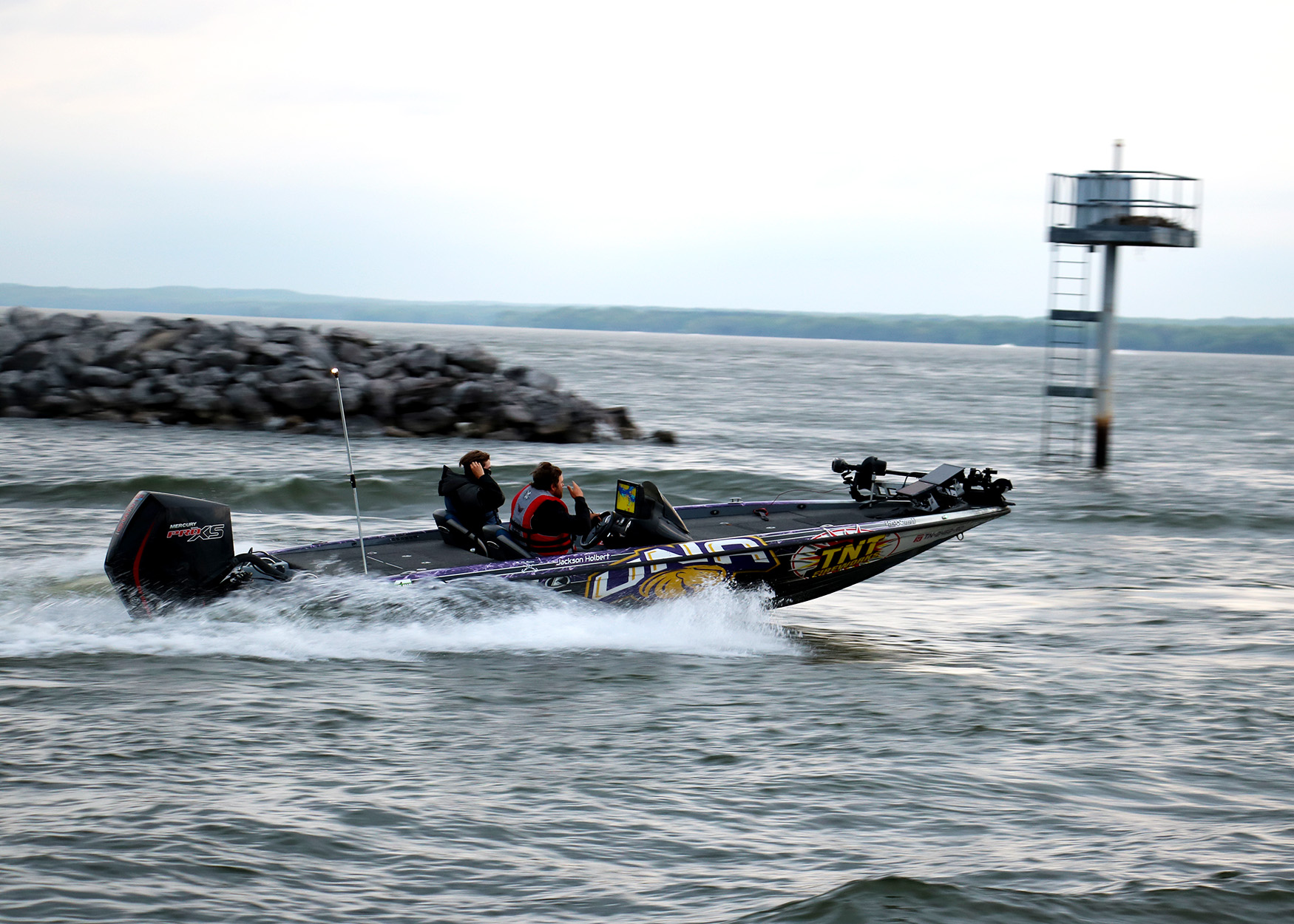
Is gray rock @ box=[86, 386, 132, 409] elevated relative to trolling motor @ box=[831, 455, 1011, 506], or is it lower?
lower

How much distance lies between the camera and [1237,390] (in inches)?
2995

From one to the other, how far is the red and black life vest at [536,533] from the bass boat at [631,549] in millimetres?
100

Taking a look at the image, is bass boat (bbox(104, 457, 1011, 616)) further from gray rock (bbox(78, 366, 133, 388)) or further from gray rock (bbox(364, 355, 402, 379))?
gray rock (bbox(78, 366, 133, 388))

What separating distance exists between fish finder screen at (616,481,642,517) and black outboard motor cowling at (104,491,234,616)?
3.19 m

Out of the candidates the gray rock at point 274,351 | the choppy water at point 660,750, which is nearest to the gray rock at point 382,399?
the gray rock at point 274,351

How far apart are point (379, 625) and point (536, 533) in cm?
147

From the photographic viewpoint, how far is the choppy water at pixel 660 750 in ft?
19.1

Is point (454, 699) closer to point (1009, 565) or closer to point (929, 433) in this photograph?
point (1009, 565)

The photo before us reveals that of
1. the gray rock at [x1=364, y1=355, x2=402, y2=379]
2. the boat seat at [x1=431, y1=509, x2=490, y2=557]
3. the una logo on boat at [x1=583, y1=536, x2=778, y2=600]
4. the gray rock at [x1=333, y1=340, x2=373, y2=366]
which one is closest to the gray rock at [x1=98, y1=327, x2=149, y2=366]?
the gray rock at [x1=333, y1=340, x2=373, y2=366]

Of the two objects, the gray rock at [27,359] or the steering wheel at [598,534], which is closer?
the steering wheel at [598,534]

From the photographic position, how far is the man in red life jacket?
10102 millimetres

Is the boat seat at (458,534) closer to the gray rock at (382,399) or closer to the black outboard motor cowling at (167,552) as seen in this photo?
the black outboard motor cowling at (167,552)

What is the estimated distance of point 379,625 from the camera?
990cm

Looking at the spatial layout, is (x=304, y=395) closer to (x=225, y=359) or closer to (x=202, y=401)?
(x=202, y=401)
